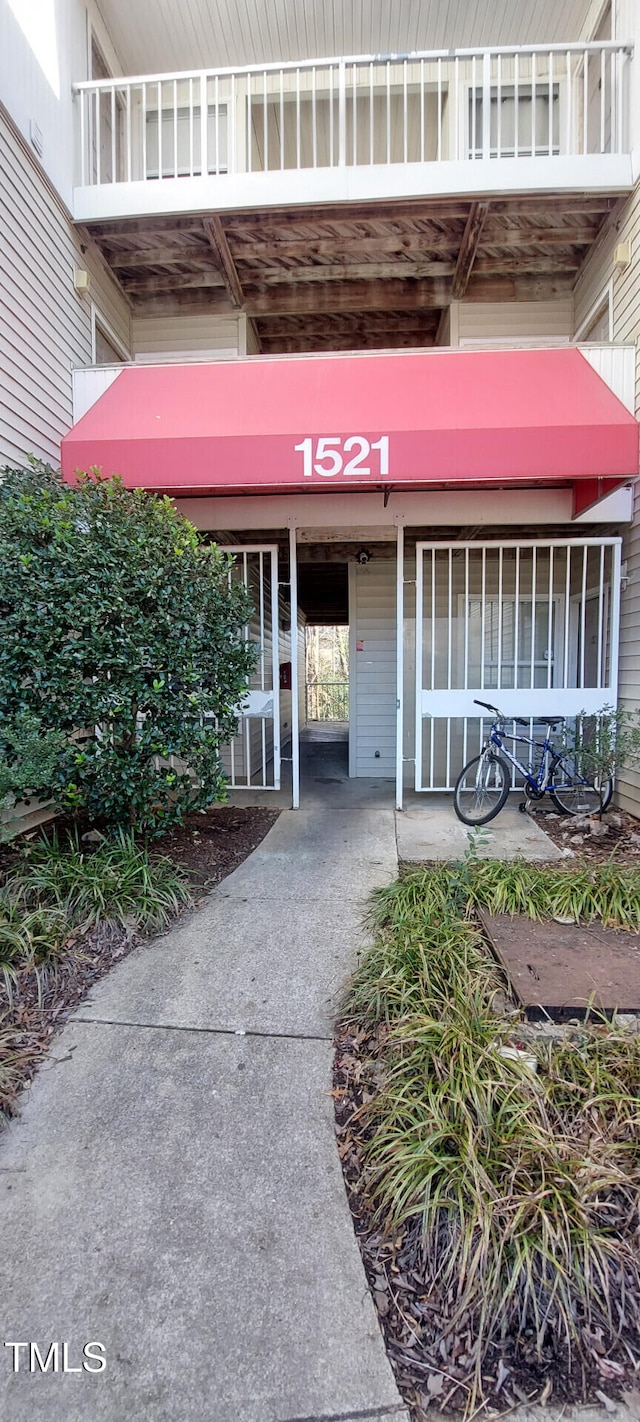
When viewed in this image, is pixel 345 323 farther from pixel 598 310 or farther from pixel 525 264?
pixel 598 310

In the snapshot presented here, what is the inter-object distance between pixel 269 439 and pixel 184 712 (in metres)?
2.40

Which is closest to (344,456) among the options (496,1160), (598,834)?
(598,834)

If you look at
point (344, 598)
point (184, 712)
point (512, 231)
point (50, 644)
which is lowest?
point (184, 712)

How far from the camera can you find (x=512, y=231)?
5.95 meters

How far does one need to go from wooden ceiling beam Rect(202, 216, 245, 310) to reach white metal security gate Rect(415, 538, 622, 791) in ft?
11.7

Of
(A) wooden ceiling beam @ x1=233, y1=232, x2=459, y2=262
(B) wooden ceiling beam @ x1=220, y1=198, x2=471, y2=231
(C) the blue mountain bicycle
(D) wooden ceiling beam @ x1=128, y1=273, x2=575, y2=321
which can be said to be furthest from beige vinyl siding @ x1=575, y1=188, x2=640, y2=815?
(A) wooden ceiling beam @ x1=233, y1=232, x2=459, y2=262

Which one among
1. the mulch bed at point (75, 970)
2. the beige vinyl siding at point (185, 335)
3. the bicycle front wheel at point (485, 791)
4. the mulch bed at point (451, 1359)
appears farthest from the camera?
the beige vinyl siding at point (185, 335)

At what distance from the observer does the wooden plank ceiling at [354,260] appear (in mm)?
5746

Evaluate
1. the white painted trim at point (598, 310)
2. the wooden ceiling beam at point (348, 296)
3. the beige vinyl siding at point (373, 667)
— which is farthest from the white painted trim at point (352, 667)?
the white painted trim at point (598, 310)

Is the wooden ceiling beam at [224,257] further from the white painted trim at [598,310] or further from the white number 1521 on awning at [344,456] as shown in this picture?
the white painted trim at [598,310]

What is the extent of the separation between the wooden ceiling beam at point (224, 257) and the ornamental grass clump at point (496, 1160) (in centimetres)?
674

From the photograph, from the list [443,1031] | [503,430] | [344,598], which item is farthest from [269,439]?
[344,598]

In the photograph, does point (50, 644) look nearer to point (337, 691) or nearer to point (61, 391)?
point (61, 391)

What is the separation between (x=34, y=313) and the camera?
5.02 m
